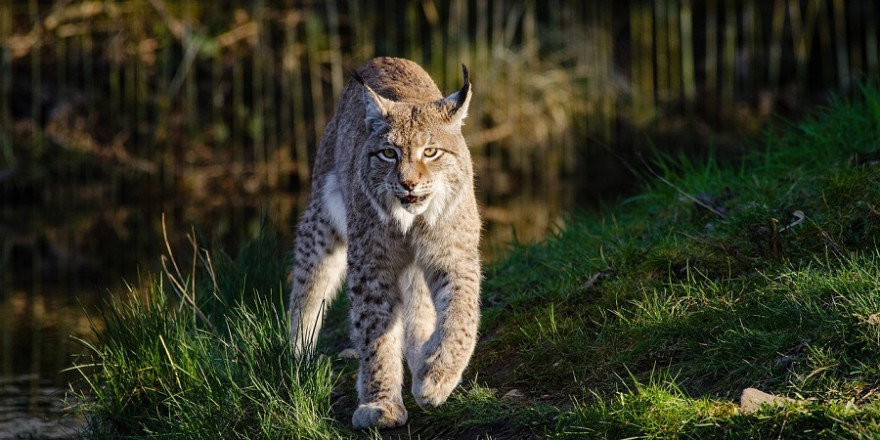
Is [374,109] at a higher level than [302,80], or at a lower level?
higher

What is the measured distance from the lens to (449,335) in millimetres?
4918

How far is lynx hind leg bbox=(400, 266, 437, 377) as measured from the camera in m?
5.59

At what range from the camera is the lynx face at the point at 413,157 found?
4953mm

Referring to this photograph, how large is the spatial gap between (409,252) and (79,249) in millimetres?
6970

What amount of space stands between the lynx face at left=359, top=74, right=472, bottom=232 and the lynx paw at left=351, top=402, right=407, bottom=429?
32.8 inches

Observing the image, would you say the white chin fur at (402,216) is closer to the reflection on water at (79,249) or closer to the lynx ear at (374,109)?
the lynx ear at (374,109)

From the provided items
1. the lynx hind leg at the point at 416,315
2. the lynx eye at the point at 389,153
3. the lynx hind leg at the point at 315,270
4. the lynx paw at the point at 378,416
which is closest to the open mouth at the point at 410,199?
the lynx eye at the point at 389,153

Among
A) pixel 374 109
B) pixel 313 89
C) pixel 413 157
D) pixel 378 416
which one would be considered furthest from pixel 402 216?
pixel 313 89

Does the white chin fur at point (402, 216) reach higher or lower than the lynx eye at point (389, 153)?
lower

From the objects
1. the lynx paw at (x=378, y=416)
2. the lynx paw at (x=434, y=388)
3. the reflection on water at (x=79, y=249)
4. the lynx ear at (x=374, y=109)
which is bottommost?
the reflection on water at (x=79, y=249)

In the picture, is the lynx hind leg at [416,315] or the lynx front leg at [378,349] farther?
the lynx hind leg at [416,315]

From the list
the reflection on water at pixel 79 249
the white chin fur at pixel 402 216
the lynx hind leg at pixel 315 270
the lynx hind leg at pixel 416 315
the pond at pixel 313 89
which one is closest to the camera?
the white chin fur at pixel 402 216

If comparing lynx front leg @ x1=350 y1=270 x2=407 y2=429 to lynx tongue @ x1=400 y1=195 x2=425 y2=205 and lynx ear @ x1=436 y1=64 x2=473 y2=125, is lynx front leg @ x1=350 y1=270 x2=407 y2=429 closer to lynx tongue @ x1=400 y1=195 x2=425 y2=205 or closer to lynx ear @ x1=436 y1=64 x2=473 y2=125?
lynx tongue @ x1=400 y1=195 x2=425 y2=205

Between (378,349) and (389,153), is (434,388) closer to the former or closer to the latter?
(378,349)
